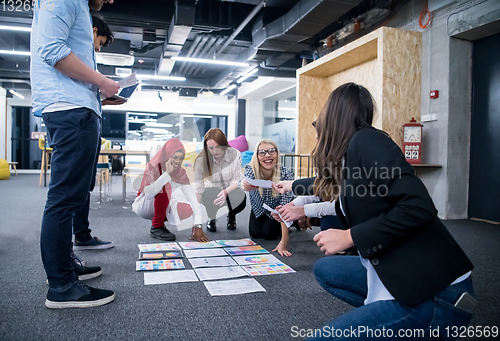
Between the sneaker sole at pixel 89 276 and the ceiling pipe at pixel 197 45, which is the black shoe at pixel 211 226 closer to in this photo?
the sneaker sole at pixel 89 276

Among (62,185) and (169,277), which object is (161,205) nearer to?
(169,277)

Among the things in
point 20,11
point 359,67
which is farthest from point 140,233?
point 20,11

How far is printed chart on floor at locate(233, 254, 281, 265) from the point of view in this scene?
2.11 meters

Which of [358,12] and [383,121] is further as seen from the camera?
[358,12]

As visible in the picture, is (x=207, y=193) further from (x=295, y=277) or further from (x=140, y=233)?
(x=295, y=277)

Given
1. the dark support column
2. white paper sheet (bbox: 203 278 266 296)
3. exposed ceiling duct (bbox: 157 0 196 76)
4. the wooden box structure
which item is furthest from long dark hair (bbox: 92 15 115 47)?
the dark support column

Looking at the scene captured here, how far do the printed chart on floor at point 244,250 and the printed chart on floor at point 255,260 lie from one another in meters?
0.10

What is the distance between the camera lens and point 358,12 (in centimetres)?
472

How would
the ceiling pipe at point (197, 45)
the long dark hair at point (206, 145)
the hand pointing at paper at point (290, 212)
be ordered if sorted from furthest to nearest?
1. the ceiling pipe at point (197, 45)
2. the long dark hair at point (206, 145)
3. the hand pointing at paper at point (290, 212)

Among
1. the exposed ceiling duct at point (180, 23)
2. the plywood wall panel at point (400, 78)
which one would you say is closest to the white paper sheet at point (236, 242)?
the plywood wall panel at point (400, 78)

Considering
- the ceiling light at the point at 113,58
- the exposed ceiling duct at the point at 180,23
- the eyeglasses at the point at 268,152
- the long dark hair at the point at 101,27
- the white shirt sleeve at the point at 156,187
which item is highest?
the exposed ceiling duct at the point at 180,23

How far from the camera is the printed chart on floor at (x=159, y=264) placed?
1979mm

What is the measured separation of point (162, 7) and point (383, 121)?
3950 millimetres

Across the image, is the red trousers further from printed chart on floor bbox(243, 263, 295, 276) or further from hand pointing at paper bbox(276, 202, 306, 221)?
hand pointing at paper bbox(276, 202, 306, 221)
